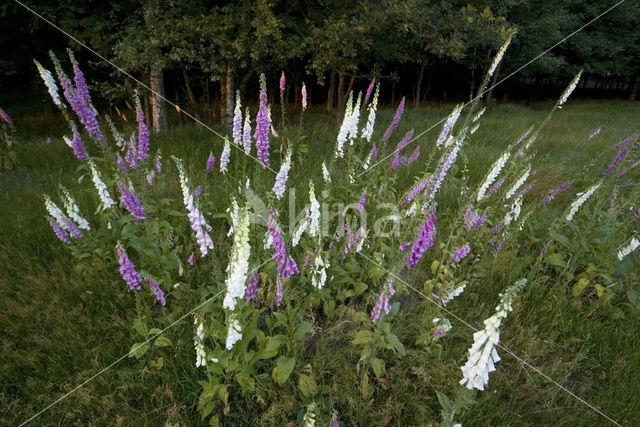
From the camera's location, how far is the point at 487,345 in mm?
1569

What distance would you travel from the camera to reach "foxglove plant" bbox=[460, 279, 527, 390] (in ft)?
5.02

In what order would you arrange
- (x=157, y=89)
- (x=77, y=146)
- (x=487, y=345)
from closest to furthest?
1. (x=487, y=345)
2. (x=77, y=146)
3. (x=157, y=89)

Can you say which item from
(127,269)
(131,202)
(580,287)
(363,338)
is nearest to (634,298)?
(580,287)

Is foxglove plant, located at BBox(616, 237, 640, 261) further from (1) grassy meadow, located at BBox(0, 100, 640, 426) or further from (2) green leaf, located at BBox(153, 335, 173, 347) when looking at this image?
(2) green leaf, located at BBox(153, 335, 173, 347)

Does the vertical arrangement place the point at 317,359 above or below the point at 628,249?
below

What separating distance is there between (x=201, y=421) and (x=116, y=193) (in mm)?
2379

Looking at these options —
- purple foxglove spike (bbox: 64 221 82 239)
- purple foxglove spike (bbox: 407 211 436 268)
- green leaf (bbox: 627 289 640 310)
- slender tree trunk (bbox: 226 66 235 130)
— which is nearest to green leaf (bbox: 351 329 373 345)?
purple foxglove spike (bbox: 407 211 436 268)

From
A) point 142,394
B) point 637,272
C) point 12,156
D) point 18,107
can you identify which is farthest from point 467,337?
point 18,107

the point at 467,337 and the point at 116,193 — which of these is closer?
the point at 467,337

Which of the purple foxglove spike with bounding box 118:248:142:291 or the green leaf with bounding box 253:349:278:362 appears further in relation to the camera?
the purple foxglove spike with bounding box 118:248:142:291

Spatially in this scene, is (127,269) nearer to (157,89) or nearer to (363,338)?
(363,338)

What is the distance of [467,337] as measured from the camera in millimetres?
2770

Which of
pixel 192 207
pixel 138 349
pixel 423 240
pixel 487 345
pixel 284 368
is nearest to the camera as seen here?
pixel 487 345

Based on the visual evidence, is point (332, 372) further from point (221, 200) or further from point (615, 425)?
point (221, 200)
